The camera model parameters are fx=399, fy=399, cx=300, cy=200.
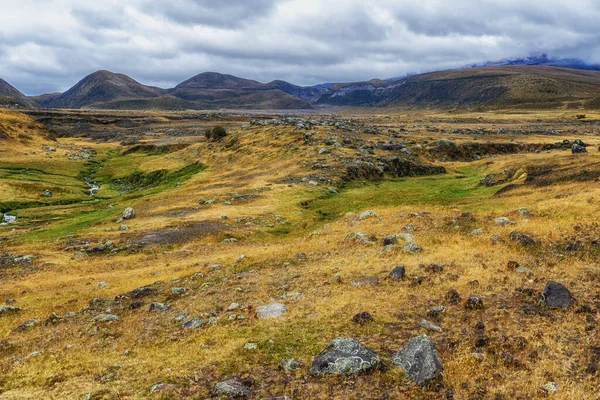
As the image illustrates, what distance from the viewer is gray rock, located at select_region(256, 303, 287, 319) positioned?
1717cm

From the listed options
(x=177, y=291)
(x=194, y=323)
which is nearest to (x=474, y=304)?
(x=194, y=323)

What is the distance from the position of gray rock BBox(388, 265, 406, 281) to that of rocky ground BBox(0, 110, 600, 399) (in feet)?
0.44

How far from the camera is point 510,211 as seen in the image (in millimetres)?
29250

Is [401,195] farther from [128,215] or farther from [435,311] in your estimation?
[435,311]

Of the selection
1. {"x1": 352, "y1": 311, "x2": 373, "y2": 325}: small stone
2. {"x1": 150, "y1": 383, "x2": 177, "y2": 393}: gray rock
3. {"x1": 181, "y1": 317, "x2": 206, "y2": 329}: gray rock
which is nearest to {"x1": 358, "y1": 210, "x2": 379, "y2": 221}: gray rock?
{"x1": 352, "y1": 311, "x2": 373, "y2": 325}: small stone

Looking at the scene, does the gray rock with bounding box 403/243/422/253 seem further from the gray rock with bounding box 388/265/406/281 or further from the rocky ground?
the gray rock with bounding box 388/265/406/281

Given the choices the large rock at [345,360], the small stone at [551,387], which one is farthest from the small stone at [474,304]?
the large rock at [345,360]

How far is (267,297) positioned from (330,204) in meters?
29.1

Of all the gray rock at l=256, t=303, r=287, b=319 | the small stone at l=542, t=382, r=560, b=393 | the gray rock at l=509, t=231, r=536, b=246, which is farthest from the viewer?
the gray rock at l=509, t=231, r=536, b=246

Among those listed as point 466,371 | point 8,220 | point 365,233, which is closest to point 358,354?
point 466,371

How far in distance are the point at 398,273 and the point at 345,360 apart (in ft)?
26.9

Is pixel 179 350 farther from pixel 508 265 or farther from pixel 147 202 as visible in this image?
pixel 147 202

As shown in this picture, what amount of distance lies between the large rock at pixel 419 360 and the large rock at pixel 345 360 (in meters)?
0.78

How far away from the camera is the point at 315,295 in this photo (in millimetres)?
18875
